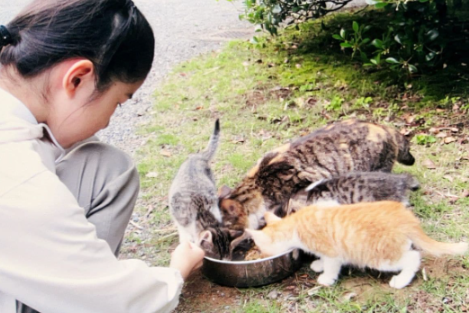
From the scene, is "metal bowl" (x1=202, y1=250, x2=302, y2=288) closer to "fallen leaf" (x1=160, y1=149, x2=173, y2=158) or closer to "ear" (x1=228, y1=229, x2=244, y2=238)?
"ear" (x1=228, y1=229, x2=244, y2=238)

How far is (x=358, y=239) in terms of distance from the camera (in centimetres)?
219

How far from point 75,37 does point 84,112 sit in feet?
0.82

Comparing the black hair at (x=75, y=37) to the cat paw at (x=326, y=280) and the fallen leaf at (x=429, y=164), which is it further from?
the fallen leaf at (x=429, y=164)

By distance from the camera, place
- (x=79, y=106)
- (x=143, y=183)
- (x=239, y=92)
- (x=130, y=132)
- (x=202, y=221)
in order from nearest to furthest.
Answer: (x=79, y=106), (x=202, y=221), (x=143, y=183), (x=130, y=132), (x=239, y=92)

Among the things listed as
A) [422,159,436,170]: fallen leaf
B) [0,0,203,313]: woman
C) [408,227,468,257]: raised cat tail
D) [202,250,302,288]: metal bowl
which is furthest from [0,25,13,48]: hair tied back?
[422,159,436,170]: fallen leaf

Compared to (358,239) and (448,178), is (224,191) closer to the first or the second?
(358,239)

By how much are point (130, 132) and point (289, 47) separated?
2.31m

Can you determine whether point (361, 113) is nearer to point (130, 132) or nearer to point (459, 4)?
point (459, 4)

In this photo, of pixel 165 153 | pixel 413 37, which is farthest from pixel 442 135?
pixel 165 153

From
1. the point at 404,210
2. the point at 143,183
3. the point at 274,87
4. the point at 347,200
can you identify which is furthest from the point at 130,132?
the point at 404,210

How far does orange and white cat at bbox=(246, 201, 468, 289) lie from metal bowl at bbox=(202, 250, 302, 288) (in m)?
0.09

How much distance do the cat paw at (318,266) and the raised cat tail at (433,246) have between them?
458mm

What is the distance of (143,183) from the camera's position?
338 cm

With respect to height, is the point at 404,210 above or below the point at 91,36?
below
